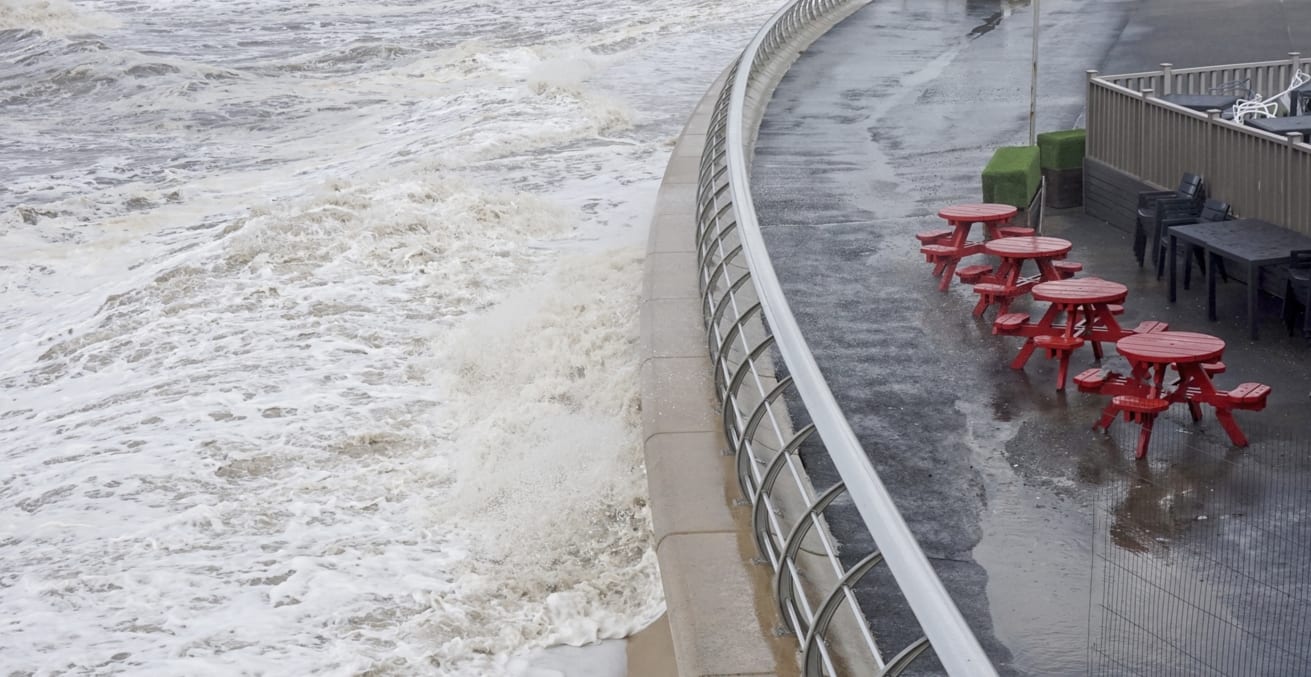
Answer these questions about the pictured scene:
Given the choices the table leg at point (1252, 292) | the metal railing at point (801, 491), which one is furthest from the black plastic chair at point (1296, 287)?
the metal railing at point (801, 491)

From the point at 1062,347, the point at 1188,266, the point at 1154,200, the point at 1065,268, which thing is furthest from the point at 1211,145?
the point at 1062,347

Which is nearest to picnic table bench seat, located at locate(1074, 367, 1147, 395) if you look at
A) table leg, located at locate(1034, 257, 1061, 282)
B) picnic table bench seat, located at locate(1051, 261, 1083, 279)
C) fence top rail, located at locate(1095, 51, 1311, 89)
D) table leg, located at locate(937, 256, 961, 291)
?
table leg, located at locate(1034, 257, 1061, 282)

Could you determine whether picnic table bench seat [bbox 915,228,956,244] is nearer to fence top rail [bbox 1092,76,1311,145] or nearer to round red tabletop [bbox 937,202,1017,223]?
round red tabletop [bbox 937,202,1017,223]

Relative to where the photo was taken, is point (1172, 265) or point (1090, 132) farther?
point (1090, 132)

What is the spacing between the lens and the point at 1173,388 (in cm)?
895

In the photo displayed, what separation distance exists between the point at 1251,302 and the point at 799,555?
216 inches

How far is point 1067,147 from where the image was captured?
559 inches

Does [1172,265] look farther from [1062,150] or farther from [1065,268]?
[1062,150]

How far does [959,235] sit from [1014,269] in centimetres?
128

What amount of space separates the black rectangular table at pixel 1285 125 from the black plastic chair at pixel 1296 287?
2.92 metres

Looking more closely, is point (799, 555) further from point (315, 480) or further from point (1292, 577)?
point (315, 480)

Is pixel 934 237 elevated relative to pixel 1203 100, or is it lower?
lower

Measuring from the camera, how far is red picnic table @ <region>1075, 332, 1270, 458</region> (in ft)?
27.3

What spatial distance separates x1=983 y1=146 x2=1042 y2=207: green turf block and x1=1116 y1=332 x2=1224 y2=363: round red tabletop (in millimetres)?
4758
